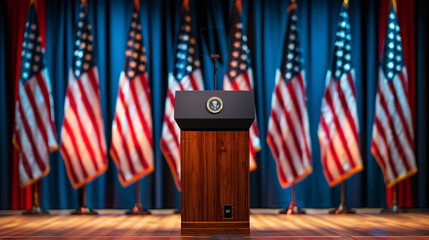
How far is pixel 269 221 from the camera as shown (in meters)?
4.18

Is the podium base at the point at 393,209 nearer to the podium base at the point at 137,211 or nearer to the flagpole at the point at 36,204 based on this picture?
the podium base at the point at 137,211

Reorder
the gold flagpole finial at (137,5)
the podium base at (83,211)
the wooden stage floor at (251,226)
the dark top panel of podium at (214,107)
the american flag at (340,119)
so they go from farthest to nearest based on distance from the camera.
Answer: the gold flagpole finial at (137,5) < the american flag at (340,119) < the podium base at (83,211) < the wooden stage floor at (251,226) < the dark top panel of podium at (214,107)

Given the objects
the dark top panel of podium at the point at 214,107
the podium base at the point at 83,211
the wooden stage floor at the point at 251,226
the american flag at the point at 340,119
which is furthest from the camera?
the american flag at the point at 340,119

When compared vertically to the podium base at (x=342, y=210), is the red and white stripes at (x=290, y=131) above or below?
above

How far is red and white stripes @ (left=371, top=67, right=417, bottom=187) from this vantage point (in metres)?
4.80

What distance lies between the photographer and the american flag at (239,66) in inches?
192

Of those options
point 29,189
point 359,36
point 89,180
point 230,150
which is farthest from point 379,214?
point 29,189

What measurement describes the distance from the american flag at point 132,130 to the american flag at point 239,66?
924 millimetres

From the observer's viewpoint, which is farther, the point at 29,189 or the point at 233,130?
the point at 29,189

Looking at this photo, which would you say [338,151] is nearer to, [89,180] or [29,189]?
[89,180]

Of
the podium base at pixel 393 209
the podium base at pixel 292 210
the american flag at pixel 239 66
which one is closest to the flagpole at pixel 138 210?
the american flag at pixel 239 66

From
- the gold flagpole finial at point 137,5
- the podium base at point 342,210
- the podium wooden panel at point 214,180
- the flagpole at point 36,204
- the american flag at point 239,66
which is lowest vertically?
the podium base at point 342,210

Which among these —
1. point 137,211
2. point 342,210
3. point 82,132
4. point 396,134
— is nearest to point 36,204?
point 82,132

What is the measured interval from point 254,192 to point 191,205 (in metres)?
1.88
